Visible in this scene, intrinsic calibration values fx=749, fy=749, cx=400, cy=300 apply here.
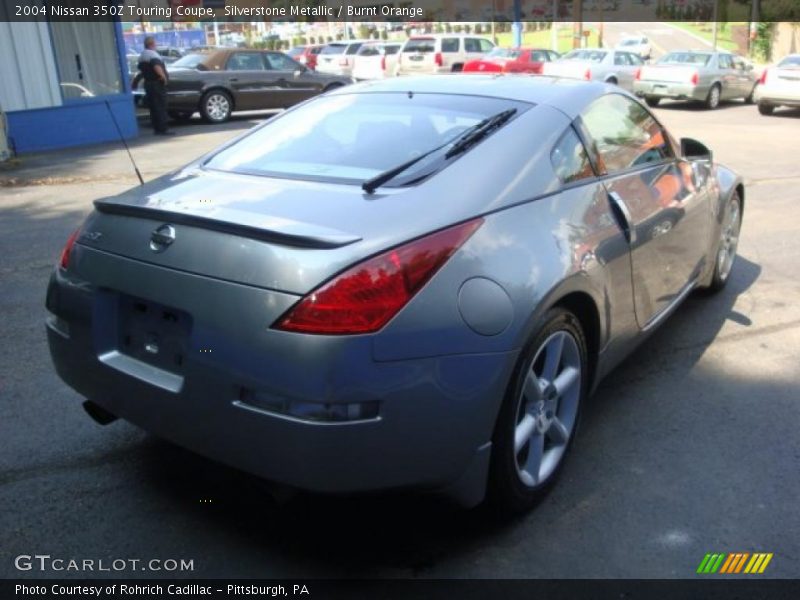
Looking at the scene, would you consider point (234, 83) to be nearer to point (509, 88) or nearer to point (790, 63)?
point (790, 63)

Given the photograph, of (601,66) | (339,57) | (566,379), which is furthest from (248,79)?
(566,379)

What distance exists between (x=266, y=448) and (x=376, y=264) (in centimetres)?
64

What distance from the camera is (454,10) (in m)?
55.9

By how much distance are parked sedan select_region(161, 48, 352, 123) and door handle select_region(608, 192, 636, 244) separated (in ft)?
45.9

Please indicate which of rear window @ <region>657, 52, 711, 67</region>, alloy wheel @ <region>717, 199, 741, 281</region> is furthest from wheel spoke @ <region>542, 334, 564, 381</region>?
rear window @ <region>657, 52, 711, 67</region>

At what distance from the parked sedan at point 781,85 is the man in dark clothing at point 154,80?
13.9 meters

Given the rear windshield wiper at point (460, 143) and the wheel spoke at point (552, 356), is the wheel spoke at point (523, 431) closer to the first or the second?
the wheel spoke at point (552, 356)

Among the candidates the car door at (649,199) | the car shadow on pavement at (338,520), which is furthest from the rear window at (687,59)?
the car shadow on pavement at (338,520)

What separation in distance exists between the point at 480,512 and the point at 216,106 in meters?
15.1

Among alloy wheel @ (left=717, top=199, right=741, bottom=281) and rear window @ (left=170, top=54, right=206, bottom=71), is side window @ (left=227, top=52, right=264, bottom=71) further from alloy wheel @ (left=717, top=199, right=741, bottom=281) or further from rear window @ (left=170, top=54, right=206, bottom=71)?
alloy wheel @ (left=717, top=199, right=741, bottom=281)

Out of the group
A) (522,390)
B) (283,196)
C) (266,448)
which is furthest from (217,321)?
(522,390)

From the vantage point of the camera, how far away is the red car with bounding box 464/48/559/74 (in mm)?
20938

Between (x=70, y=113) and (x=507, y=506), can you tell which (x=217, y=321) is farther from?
(x=70, y=113)

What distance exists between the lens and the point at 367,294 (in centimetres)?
221
